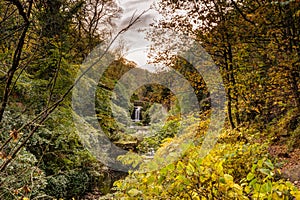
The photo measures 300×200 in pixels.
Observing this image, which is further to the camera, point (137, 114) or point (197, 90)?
point (137, 114)

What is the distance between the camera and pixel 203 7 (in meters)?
4.15

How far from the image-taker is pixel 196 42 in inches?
175

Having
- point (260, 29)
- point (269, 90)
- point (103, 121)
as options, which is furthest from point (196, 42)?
point (103, 121)

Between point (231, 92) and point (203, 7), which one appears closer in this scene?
point (231, 92)

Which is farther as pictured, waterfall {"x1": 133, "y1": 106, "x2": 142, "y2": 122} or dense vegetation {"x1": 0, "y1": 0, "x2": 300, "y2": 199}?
waterfall {"x1": 133, "y1": 106, "x2": 142, "y2": 122}

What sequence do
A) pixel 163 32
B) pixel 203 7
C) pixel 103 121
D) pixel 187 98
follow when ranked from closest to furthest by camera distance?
pixel 203 7, pixel 163 32, pixel 187 98, pixel 103 121

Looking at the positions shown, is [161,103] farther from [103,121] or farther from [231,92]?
[231,92]

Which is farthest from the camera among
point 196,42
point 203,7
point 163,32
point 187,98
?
point 187,98

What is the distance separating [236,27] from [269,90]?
1046 millimetres

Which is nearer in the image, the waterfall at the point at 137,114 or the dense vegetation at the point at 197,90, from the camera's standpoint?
the dense vegetation at the point at 197,90

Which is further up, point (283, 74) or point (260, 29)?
point (260, 29)

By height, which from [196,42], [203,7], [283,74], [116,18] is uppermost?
[116,18]

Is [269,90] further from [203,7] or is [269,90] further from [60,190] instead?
[60,190]

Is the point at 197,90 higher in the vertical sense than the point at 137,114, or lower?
higher
